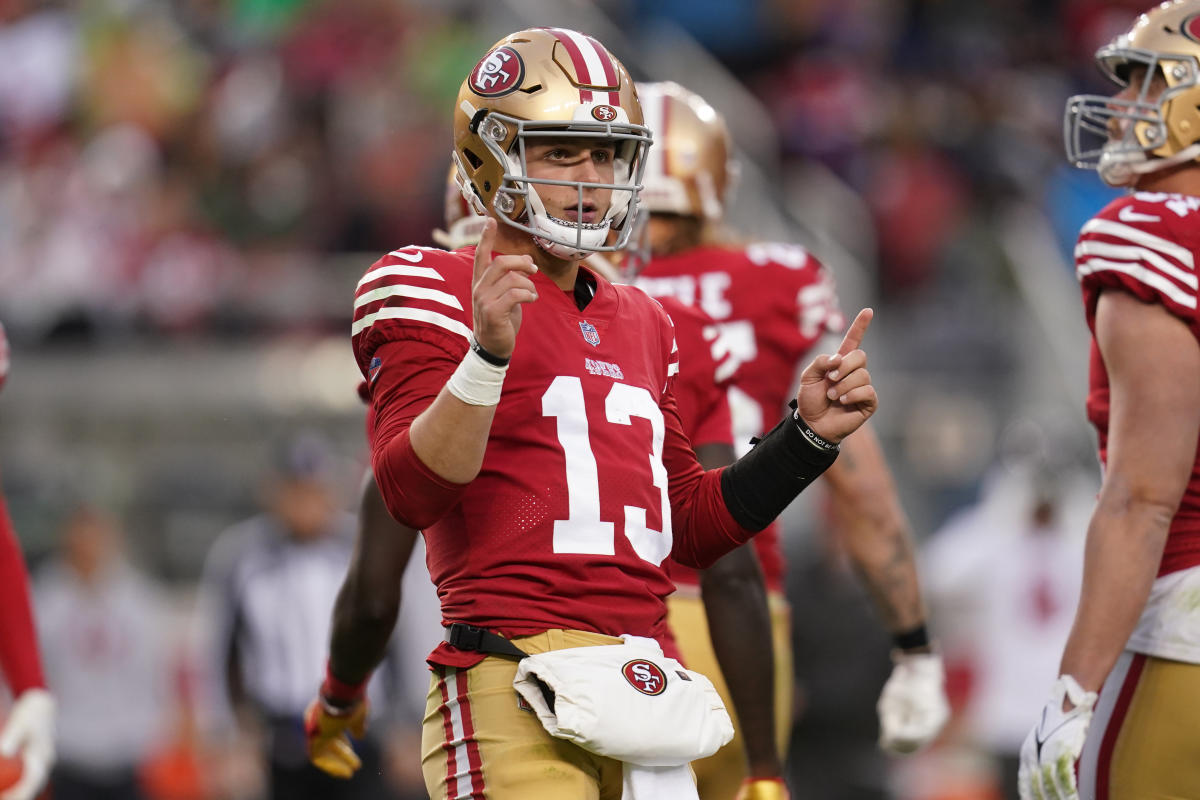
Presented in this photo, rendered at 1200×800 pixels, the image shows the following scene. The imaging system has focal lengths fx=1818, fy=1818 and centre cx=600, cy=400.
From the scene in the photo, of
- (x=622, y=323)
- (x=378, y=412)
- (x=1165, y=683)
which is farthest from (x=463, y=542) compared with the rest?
(x=1165, y=683)

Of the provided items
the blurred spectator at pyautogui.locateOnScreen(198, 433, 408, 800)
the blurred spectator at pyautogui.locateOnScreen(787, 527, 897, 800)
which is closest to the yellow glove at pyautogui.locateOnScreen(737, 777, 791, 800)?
the blurred spectator at pyautogui.locateOnScreen(198, 433, 408, 800)

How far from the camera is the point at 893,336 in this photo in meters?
10.2

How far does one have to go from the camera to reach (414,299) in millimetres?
3203

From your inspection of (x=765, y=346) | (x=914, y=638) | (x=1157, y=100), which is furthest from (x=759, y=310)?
(x=1157, y=100)

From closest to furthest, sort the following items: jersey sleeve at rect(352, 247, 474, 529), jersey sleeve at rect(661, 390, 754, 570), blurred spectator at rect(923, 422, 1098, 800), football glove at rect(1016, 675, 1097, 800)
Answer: jersey sleeve at rect(352, 247, 474, 529) → jersey sleeve at rect(661, 390, 754, 570) → football glove at rect(1016, 675, 1097, 800) → blurred spectator at rect(923, 422, 1098, 800)

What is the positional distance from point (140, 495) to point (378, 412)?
7.18 meters

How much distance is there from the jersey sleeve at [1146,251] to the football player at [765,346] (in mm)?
1149

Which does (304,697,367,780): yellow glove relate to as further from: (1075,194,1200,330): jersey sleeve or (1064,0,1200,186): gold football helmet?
(1064,0,1200,186): gold football helmet

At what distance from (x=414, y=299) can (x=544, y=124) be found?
0.40 metres

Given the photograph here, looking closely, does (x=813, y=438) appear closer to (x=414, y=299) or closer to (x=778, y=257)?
(x=414, y=299)

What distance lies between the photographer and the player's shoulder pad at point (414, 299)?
10.5 ft

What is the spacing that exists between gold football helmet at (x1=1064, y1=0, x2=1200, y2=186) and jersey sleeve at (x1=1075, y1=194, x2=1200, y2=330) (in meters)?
0.13

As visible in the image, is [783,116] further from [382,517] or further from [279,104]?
[382,517]

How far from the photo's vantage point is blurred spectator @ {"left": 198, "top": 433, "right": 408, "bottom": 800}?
284 inches
